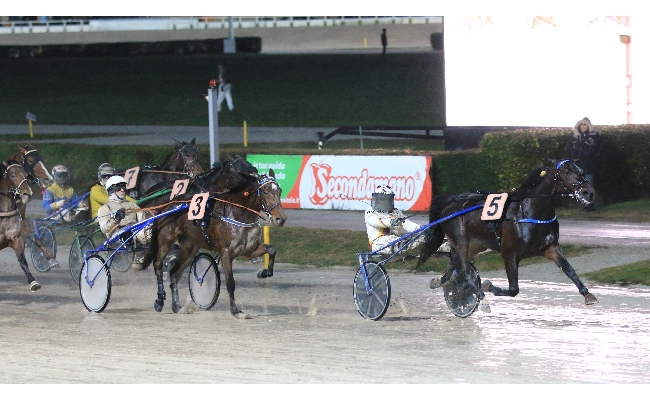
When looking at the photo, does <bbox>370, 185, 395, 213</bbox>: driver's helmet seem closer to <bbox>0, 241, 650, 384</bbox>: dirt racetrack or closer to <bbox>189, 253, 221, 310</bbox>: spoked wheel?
<bbox>0, 241, 650, 384</bbox>: dirt racetrack

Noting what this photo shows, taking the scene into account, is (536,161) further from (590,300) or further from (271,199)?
(271,199)

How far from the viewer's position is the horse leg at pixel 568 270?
425 inches

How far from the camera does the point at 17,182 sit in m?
13.6

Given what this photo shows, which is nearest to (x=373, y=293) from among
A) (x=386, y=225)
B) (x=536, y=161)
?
(x=386, y=225)

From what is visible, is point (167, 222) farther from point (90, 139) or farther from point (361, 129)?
point (90, 139)

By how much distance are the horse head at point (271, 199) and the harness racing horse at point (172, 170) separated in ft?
11.6

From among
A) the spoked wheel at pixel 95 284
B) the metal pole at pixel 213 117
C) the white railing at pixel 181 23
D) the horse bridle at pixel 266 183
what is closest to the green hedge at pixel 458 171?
the metal pole at pixel 213 117

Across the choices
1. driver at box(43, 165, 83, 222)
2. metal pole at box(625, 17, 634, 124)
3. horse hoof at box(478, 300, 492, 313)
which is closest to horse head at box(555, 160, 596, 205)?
horse hoof at box(478, 300, 492, 313)

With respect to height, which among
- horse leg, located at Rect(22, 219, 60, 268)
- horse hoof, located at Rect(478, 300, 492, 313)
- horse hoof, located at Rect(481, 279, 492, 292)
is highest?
horse leg, located at Rect(22, 219, 60, 268)

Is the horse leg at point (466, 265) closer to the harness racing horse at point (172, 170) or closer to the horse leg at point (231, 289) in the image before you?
the horse leg at point (231, 289)

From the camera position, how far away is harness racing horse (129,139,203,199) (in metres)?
15.0

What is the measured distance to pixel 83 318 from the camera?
11.9 metres

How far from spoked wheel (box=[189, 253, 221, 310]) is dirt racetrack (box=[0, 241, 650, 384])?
194 mm
